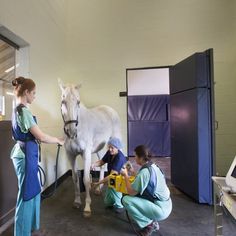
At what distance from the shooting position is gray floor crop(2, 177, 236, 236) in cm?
227

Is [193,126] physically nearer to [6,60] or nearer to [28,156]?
[28,156]

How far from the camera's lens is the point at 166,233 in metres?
2.24

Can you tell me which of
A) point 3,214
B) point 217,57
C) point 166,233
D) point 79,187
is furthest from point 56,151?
point 217,57

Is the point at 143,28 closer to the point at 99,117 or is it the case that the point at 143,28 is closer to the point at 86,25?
the point at 86,25

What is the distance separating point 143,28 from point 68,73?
1.82 metres

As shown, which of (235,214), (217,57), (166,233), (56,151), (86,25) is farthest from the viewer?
(86,25)

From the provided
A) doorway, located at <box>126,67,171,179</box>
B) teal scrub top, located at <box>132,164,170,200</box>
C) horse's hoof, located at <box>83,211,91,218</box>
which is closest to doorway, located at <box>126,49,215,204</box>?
teal scrub top, located at <box>132,164,170,200</box>

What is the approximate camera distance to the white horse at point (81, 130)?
2508mm

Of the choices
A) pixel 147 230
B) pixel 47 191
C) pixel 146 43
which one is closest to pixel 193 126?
pixel 147 230

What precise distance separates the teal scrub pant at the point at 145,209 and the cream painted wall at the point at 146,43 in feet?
7.72

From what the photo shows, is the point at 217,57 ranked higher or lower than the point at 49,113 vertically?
higher

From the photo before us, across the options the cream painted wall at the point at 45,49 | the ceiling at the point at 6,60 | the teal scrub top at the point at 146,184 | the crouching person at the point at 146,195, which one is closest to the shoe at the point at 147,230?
the crouching person at the point at 146,195

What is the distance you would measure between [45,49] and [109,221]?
8.89 ft

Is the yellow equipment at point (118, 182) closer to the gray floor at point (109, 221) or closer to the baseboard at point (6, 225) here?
the gray floor at point (109, 221)
